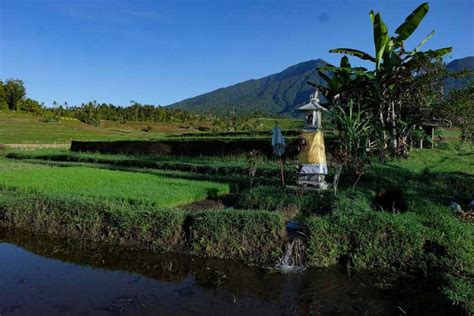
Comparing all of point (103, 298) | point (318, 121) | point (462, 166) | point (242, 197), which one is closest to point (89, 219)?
point (103, 298)

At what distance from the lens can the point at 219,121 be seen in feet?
197

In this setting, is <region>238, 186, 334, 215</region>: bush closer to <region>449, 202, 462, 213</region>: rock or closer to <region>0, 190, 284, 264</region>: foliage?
<region>0, 190, 284, 264</region>: foliage

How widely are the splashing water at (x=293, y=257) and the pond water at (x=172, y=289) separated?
232mm

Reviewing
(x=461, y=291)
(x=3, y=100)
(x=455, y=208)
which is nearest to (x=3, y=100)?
(x=3, y=100)

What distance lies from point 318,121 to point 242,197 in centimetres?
318

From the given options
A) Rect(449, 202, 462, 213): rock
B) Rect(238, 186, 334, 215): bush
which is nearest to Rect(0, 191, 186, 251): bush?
Rect(238, 186, 334, 215): bush

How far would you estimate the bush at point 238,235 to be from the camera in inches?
289

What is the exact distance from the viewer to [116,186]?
1259cm

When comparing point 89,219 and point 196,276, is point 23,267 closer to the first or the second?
point 89,219

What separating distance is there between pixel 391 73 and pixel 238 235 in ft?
43.2

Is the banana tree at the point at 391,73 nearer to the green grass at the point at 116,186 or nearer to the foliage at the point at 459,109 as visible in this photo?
the foliage at the point at 459,109

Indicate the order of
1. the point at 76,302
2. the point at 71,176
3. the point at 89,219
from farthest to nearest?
the point at 71,176, the point at 89,219, the point at 76,302

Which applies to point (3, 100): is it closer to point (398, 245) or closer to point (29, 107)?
point (29, 107)

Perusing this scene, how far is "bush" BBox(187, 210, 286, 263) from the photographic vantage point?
734 cm
